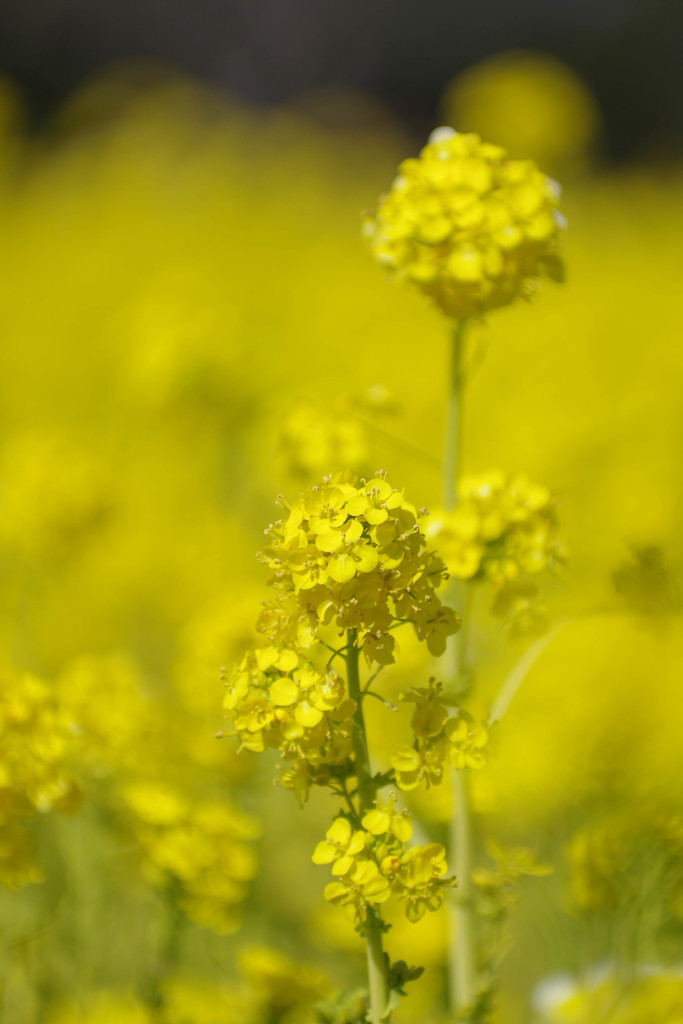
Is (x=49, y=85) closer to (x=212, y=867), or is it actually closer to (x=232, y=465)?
(x=232, y=465)

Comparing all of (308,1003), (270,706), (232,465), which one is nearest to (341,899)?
(270,706)

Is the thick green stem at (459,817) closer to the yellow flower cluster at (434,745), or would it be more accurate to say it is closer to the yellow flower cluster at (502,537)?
the yellow flower cluster at (502,537)

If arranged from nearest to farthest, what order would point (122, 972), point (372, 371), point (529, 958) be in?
point (122, 972)
point (529, 958)
point (372, 371)

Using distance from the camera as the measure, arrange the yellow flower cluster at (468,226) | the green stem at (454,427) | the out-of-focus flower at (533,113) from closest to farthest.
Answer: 1. the yellow flower cluster at (468,226)
2. the green stem at (454,427)
3. the out-of-focus flower at (533,113)

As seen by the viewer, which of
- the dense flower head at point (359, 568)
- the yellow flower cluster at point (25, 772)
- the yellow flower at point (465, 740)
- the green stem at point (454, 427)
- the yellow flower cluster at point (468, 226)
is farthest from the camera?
the green stem at point (454, 427)

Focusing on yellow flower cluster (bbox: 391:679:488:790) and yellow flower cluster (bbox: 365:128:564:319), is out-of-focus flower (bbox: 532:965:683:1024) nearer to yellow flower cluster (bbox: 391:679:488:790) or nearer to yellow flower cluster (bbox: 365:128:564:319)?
yellow flower cluster (bbox: 391:679:488:790)

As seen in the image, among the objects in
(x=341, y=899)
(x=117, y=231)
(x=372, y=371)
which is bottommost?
(x=341, y=899)

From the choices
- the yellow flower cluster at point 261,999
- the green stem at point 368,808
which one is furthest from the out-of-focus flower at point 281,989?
the green stem at point 368,808
